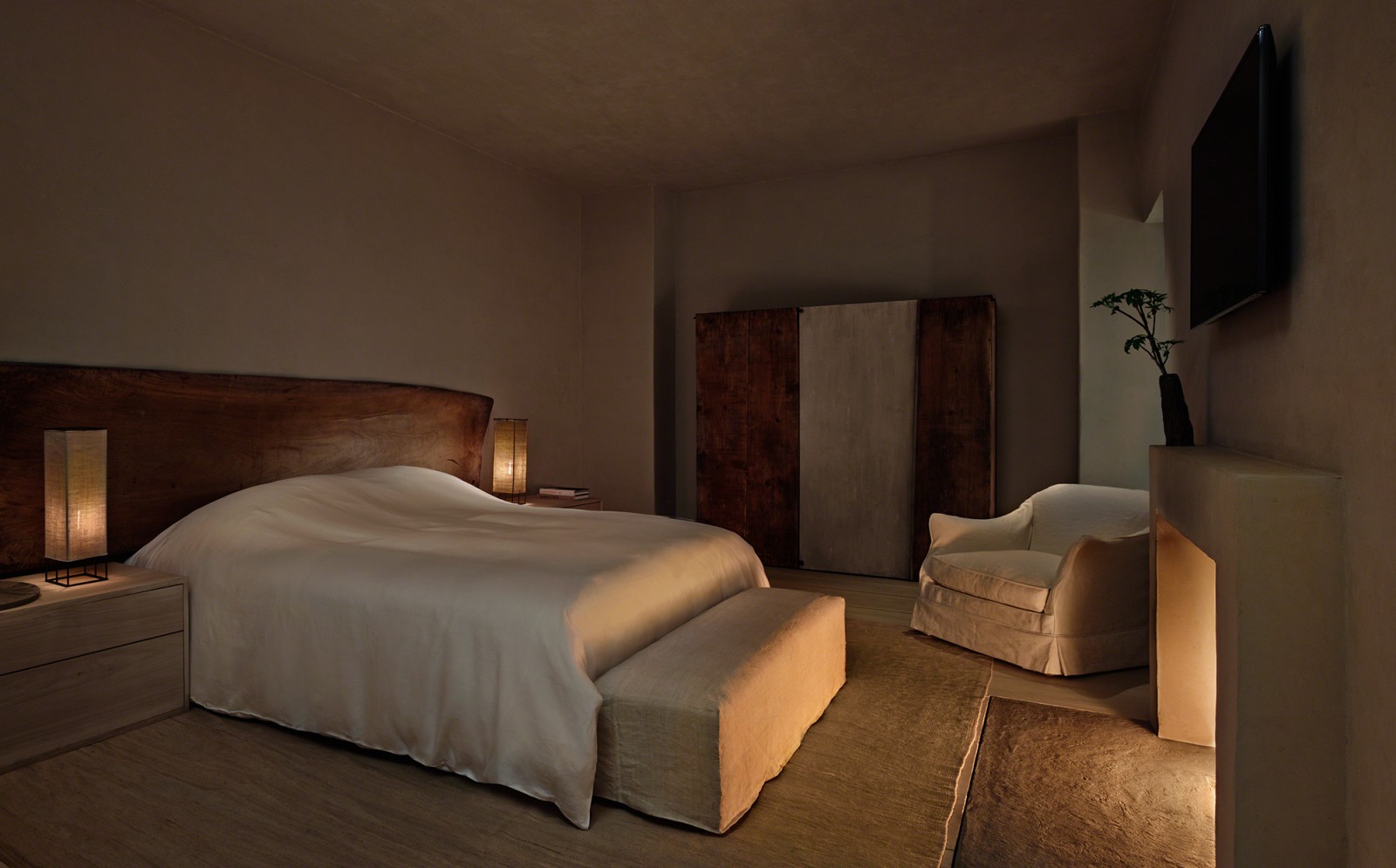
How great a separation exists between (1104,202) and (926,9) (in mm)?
1665

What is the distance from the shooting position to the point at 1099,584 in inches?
115

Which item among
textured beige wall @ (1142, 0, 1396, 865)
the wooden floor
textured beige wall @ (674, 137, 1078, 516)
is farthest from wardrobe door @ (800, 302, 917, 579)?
textured beige wall @ (1142, 0, 1396, 865)

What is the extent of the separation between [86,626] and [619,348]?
3619 mm

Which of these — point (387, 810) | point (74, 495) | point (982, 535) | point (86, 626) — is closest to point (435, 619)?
point (387, 810)

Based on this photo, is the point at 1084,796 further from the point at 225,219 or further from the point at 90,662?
the point at 225,219

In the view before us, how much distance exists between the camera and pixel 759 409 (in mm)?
4973

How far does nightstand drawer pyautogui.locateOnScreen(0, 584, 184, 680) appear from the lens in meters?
2.13

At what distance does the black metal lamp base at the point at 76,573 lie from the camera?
2457 mm

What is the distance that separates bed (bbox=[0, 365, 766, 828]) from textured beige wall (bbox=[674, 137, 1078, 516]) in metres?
2.36

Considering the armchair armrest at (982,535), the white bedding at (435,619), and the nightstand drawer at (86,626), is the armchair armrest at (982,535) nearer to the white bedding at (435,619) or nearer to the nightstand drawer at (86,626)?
the white bedding at (435,619)

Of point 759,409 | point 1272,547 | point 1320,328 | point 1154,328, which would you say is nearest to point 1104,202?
point 1154,328

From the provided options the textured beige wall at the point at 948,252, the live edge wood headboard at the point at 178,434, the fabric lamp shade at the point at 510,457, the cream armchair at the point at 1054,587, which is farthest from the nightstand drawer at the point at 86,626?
the textured beige wall at the point at 948,252

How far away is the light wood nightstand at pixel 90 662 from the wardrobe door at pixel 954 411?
11.7 ft

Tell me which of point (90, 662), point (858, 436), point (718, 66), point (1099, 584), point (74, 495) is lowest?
point (90, 662)
